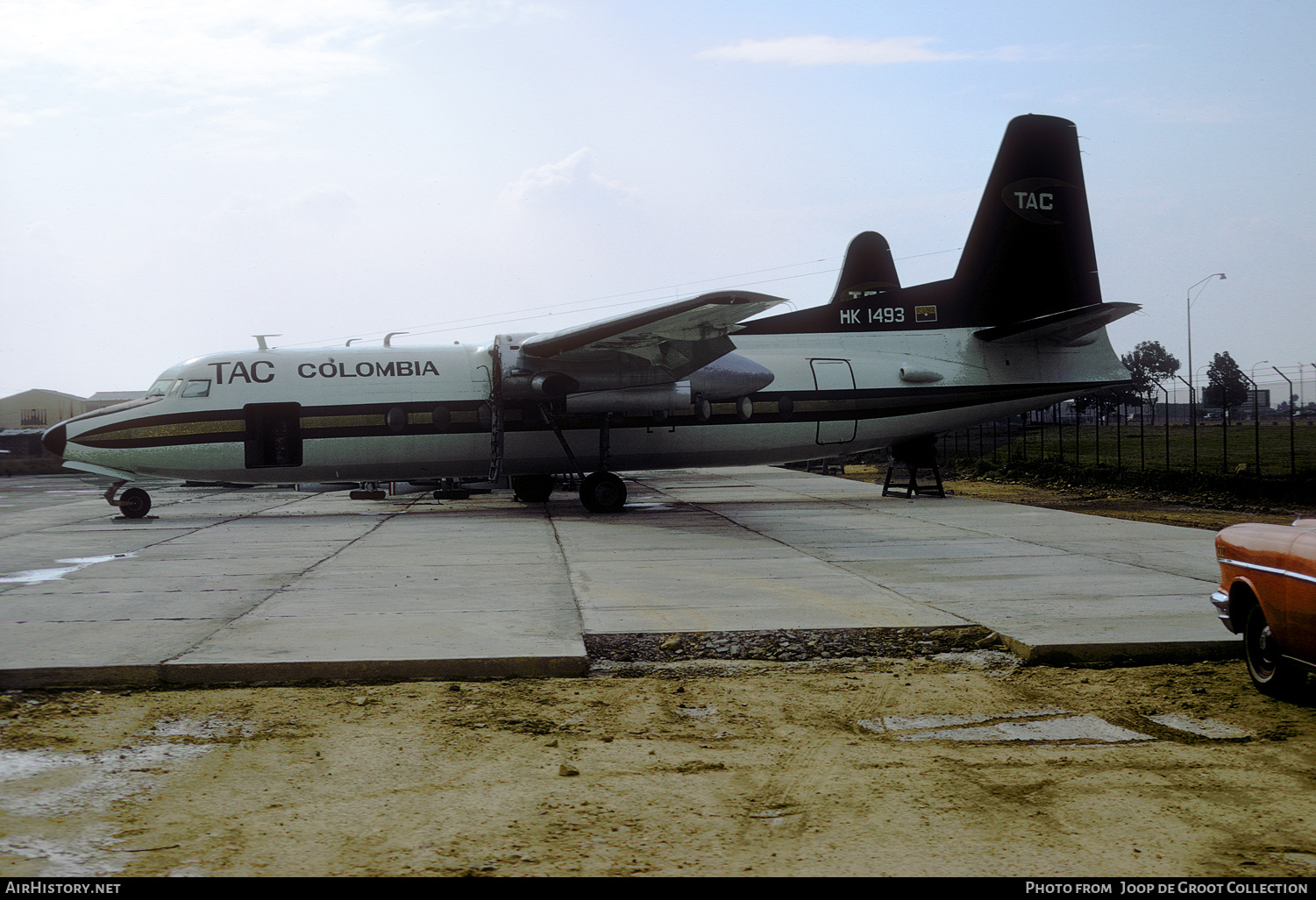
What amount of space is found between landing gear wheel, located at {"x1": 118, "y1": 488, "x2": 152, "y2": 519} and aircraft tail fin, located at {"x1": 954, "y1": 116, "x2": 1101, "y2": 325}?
681 inches

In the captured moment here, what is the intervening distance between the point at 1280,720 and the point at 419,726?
16.0ft

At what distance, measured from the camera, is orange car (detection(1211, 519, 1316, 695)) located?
5230mm

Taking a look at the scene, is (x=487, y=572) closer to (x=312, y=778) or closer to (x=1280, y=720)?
(x=312, y=778)

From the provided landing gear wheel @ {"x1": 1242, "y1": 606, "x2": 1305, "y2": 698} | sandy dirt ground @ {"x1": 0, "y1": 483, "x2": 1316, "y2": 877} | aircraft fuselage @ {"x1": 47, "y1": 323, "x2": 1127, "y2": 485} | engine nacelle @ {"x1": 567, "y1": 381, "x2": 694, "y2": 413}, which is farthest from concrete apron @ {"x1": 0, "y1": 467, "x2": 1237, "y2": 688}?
engine nacelle @ {"x1": 567, "y1": 381, "x2": 694, "y2": 413}

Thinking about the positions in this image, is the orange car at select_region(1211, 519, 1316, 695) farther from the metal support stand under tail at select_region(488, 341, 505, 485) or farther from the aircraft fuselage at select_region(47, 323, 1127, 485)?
the metal support stand under tail at select_region(488, 341, 505, 485)

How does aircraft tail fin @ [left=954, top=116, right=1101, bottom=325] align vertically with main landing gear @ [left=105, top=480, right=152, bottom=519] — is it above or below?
above

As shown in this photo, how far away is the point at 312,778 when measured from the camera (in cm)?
473

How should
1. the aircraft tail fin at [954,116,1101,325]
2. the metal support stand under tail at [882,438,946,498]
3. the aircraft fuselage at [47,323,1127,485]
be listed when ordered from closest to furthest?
the aircraft fuselage at [47,323,1127,485] → the aircraft tail fin at [954,116,1101,325] → the metal support stand under tail at [882,438,946,498]

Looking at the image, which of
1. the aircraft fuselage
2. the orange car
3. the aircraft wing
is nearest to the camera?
the orange car

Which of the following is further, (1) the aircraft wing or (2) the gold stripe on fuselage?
(2) the gold stripe on fuselage

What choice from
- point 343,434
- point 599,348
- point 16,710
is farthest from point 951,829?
point 343,434

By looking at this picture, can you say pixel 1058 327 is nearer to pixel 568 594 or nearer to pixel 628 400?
pixel 628 400

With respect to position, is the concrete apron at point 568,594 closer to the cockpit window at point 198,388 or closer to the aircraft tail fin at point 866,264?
the cockpit window at point 198,388

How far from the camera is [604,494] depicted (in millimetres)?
18500
